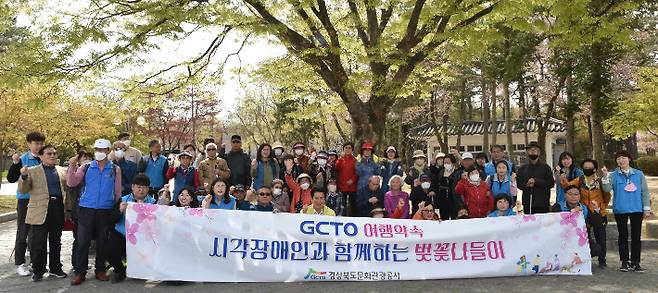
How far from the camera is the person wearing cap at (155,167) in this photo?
866 centimetres

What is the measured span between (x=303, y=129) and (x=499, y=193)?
109ft

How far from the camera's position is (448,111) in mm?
38188

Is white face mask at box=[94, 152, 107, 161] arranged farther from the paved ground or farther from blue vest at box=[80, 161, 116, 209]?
the paved ground

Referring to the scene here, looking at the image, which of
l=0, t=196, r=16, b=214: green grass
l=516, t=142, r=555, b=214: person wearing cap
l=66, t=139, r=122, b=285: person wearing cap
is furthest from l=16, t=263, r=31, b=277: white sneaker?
l=0, t=196, r=16, b=214: green grass

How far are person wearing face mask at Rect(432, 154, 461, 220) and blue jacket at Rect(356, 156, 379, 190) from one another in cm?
108

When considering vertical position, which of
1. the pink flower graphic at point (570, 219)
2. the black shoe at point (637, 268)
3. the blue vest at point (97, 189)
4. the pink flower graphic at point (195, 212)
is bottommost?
the black shoe at point (637, 268)

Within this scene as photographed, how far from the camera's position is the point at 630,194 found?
7016mm

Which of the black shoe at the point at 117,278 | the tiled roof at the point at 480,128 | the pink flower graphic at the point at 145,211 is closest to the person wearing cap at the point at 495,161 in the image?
Answer: the pink flower graphic at the point at 145,211

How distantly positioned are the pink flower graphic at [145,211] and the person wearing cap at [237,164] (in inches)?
100

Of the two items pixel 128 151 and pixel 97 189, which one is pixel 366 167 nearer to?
pixel 128 151

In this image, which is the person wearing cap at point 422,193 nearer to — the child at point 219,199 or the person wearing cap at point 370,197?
the person wearing cap at point 370,197

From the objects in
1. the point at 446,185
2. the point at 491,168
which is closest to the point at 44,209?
the point at 446,185

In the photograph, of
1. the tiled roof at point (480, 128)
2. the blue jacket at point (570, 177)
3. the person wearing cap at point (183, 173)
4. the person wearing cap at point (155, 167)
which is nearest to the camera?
the blue jacket at point (570, 177)

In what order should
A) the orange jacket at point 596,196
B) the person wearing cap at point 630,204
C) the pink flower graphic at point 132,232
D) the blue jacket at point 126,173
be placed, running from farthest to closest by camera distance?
the blue jacket at point 126,173, the orange jacket at point 596,196, the person wearing cap at point 630,204, the pink flower graphic at point 132,232
